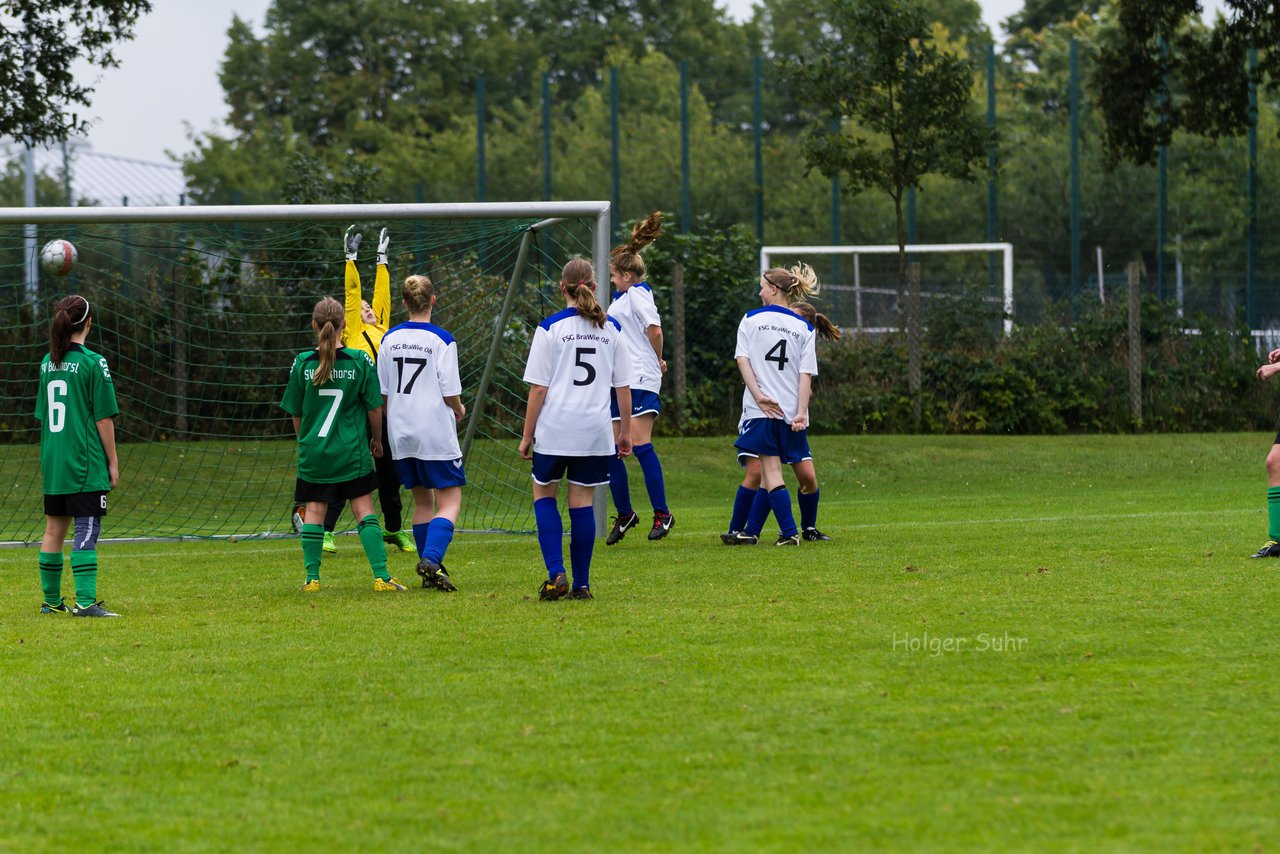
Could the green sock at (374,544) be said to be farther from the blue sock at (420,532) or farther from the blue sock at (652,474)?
the blue sock at (652,474)

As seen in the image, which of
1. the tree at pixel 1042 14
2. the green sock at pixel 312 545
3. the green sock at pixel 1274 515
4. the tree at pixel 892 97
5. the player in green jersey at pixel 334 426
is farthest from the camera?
the tree at pixel 1042 14

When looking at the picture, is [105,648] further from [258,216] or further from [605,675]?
[258,216]

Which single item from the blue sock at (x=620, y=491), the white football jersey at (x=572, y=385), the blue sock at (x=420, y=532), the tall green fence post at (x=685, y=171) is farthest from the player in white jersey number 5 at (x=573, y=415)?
the tall green fence post at (x=685, y=171)

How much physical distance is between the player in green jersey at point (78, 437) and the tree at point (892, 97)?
1482cm

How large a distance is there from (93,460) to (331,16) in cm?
5074

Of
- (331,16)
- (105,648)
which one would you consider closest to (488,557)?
(105,648)

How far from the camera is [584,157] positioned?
4606 cm

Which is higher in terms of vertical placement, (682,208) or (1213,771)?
(682,208)

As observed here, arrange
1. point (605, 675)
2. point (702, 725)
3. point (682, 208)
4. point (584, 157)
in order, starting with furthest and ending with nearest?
point (584, 157) → point (682, 208) → point (605, 675) → point (702, 725)

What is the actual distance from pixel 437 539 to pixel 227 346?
6.86 m

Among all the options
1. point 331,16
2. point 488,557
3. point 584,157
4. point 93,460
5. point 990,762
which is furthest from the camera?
point 331,16

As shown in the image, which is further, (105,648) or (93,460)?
(93,460)

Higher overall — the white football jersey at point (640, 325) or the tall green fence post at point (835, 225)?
the tall green fence post at point (835, 225)

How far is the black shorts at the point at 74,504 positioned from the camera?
810cm
